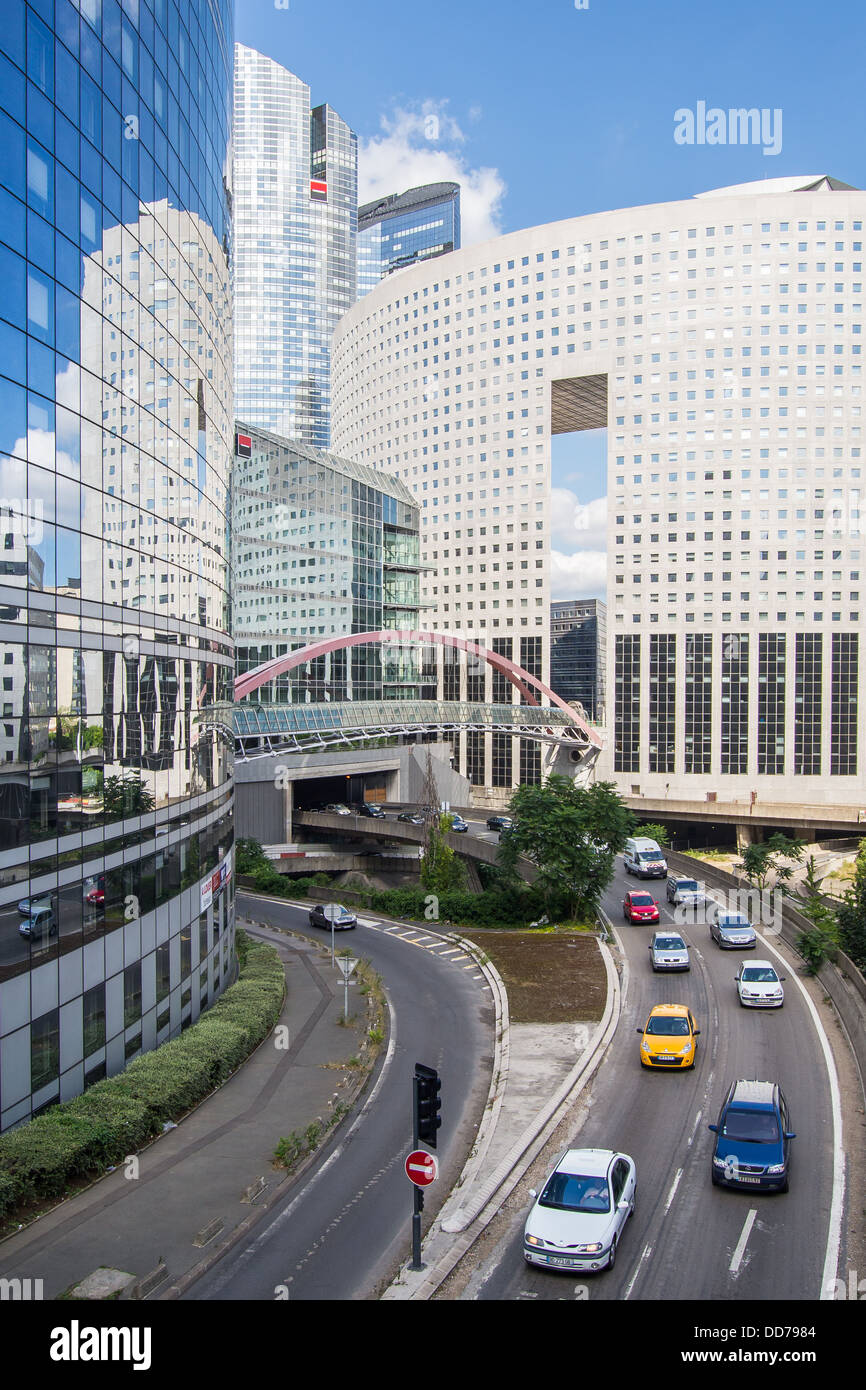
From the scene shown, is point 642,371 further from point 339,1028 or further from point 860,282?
point 339,1028

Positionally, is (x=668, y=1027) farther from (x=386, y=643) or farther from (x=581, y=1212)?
(x=386, y=643)

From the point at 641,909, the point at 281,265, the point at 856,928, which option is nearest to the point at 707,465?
the point at 641,909

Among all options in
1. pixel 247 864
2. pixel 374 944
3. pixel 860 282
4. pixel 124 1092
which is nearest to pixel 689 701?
pixel 860 282

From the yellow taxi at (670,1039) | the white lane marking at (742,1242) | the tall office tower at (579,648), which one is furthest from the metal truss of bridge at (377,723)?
the tall office tower at (579,648)

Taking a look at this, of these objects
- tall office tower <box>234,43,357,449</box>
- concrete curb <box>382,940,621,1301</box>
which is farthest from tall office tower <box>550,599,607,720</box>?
concrete curb <box>382,940,621,1301</box>

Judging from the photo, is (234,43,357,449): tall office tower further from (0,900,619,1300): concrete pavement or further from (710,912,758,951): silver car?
(0,900,619,1300): concrete pavement

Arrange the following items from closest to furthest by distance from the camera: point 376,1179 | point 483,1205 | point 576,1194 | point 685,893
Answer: point 576,1194 < point 483,1205 < point 376,1179 < point 685,893

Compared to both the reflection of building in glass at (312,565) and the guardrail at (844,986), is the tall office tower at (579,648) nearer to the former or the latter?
the reflection of building in glass at (312,565)
